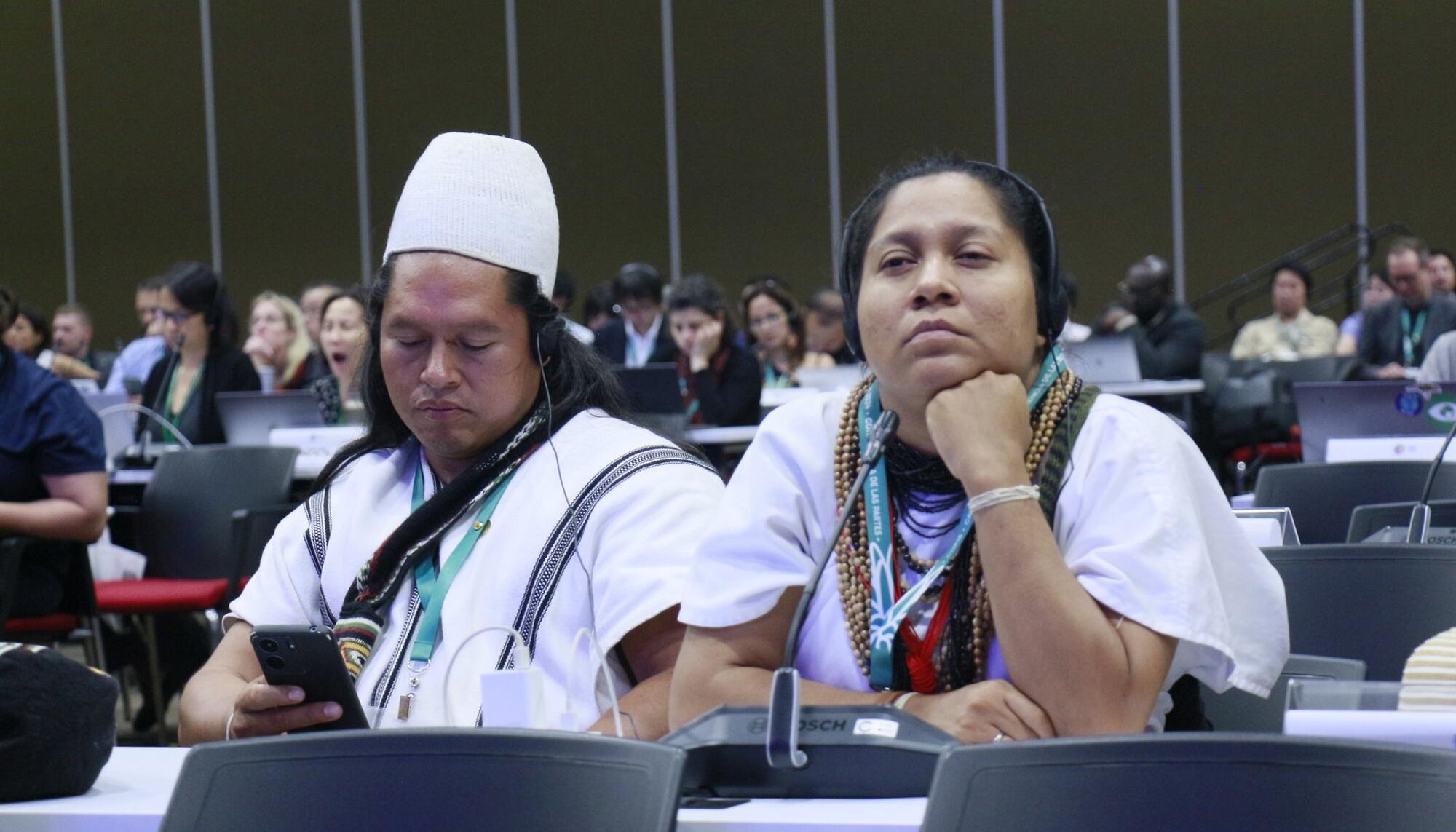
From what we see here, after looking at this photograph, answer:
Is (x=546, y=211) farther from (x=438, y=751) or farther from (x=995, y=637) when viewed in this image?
(x=438, y=751)

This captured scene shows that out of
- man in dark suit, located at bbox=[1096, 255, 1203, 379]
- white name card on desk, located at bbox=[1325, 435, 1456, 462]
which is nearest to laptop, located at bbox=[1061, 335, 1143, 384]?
man in dark suit, located at bbox=[1096, 255, 1203, 379]

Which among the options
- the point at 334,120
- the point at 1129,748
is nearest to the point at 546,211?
the point at 1129,748

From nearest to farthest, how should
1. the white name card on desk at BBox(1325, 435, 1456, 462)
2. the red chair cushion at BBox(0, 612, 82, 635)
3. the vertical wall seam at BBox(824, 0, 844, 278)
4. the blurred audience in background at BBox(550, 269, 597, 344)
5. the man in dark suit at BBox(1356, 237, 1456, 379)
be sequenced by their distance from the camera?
1. the blurred audience in background at BBox(550, 269, 597, 344)
2. the red chair cushion at BBox(0, 612, 82, 635)
3. the white name card on desk at BBox(1325, 435, 1456, 462)
4. the man in dark suit at BBox(1356, 237, 1456, 379)
5. the vertical wall seam at BBox(824, 0, 844, 278)

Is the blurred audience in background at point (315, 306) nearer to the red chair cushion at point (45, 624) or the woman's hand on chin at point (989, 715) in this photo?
the red chair cushion at point (45, 624)

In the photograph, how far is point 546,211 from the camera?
209 cm

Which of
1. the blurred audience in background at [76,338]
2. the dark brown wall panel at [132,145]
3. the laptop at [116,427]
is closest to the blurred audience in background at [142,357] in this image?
the blurred audience in background at [76,338]

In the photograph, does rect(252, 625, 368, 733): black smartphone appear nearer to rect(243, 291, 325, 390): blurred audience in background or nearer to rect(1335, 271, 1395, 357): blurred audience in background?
rect(243, 291, 325, 390): blurred audience in background

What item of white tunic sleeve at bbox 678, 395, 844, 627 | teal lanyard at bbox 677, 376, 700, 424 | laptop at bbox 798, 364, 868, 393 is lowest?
teal lanyard at bbox 677, 376, 700, 424

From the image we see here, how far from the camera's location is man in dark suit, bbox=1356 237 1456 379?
336 inches

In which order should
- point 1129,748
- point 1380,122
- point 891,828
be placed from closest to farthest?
point 1129,748, point 891,828, point 1380,122

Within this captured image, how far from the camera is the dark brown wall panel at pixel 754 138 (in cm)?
1162

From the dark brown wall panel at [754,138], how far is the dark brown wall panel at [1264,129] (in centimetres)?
257

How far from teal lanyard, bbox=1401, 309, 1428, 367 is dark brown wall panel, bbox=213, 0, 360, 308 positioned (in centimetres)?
728

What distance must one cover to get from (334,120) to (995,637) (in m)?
11.3
